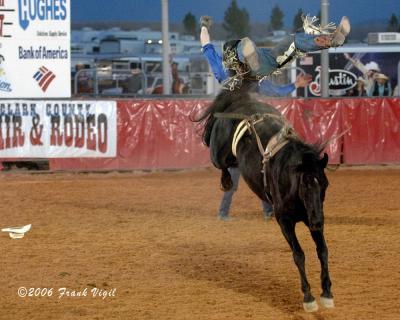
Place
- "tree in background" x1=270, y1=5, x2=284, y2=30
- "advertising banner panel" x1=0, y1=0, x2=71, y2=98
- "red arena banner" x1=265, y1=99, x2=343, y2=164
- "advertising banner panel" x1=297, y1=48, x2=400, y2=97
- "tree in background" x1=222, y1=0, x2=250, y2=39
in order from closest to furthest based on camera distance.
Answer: "advertising banner panel" x1=0, y1=0, x2=71, y2=98 → "red arena banner" x1=265, y1=99, x2=343, y2=164 → "advertising banner panel" x1=297, y1=48, x2=400, y2=97 → "tree in background" x1=222, y1=0, x2=250, y2=39 → "tree in background" x1=270, y1=5, x2=284, y2=30

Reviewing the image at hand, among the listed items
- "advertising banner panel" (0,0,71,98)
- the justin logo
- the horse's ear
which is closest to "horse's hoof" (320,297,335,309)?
the horse's ear

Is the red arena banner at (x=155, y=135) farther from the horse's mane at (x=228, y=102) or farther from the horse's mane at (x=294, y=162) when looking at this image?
the horse's mane at (x=294, y=162)

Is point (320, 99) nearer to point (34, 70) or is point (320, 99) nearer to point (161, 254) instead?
point (34, 70)

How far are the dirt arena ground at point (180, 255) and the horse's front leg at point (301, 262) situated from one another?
107 mm

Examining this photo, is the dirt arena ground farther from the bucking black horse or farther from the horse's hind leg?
the horse's hind leg

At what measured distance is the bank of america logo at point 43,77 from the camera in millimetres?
17219

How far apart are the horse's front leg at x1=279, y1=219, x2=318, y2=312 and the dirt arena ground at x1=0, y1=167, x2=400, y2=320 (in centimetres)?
11

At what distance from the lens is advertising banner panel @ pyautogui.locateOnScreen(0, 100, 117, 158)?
16734 mm

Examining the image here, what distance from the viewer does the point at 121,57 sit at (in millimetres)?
28359

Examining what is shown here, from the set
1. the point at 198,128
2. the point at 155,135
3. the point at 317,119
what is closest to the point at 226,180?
the point at 198,128

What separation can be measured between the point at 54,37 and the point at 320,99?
5775 millimetres

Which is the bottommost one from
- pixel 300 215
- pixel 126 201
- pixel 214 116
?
pixel 126 201

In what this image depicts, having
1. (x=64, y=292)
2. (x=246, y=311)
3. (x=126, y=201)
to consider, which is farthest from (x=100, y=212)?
(x=246, y=311)

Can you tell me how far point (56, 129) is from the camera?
16797mm
